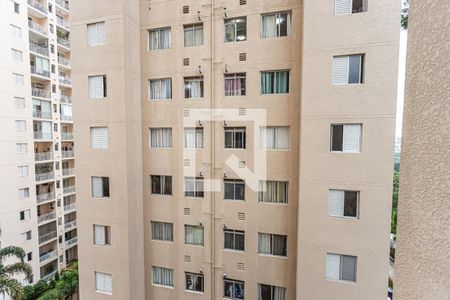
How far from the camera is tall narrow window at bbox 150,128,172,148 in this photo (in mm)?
7836

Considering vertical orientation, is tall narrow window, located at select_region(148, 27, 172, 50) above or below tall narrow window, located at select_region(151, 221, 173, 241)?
above

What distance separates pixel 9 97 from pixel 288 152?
661 inches

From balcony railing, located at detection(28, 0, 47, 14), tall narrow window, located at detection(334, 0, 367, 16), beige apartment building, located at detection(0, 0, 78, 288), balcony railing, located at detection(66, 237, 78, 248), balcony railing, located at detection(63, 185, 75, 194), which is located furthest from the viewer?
balcony railing, located at detection(63, 185, 75, 194)

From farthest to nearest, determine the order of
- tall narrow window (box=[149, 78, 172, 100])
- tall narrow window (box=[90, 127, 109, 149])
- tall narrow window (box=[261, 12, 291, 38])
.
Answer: tall narrow window (box=[149, 78, 172, 100]) → tall narrow window (box=[90, 127, 109, 149]) → tall narrow window (box=[261, 12, 291, 38])

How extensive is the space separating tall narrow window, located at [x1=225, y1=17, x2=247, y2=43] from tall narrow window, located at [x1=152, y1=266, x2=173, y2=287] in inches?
311

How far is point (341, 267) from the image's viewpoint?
20.8ft

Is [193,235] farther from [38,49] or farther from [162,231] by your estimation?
[38,49]

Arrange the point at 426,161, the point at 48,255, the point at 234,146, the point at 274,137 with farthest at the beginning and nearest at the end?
the point at 48,255
the point at 234,146
the point at 274,137
the point at 426,161

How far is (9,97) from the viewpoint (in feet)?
46.0

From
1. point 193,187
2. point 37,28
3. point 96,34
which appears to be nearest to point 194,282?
point 193,187

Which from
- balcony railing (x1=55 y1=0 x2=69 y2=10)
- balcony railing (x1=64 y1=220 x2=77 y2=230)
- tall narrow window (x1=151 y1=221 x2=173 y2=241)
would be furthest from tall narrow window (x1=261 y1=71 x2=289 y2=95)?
balcony railing (x1=55 y1=0 x2=69 y2=10)

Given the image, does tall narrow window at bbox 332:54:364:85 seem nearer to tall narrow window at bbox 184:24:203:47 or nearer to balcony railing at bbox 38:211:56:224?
tall narrow window at bbox 184:24:203:47

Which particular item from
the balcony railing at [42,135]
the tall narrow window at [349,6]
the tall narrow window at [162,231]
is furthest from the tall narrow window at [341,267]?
the balcony railing at [42,135]

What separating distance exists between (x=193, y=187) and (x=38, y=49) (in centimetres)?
1703
